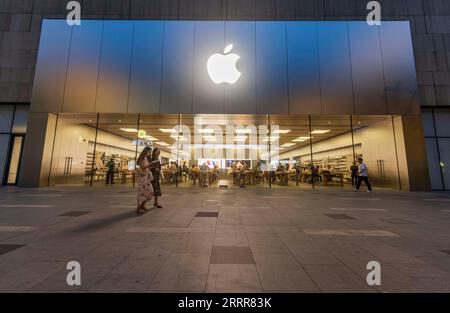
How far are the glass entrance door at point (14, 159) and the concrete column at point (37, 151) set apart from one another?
2.12 m

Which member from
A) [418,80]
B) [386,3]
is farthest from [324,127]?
[386,3]

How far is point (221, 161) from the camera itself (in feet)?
72.2

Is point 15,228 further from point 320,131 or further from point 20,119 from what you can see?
point 320,131

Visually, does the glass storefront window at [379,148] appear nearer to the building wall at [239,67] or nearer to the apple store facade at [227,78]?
the apple store facade at [227,78]

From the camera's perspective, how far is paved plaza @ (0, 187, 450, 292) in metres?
1.92

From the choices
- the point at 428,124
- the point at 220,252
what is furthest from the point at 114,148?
the point at 428,124

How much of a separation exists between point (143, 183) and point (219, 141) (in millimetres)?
13188

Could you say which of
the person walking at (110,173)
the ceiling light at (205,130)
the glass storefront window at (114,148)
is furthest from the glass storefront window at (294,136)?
the person walking at (110,173)

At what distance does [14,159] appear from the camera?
12.5 meters

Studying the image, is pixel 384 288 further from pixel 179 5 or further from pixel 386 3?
pixel 386 3

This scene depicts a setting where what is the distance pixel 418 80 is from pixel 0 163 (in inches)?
1059

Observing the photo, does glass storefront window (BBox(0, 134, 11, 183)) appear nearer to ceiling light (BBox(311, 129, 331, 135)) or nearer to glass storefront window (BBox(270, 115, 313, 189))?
glass storefront window (BBox(270, 115, 313, 189))

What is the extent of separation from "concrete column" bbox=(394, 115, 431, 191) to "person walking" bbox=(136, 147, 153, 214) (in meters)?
13.6

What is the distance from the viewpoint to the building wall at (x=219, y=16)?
1259 centimetres
